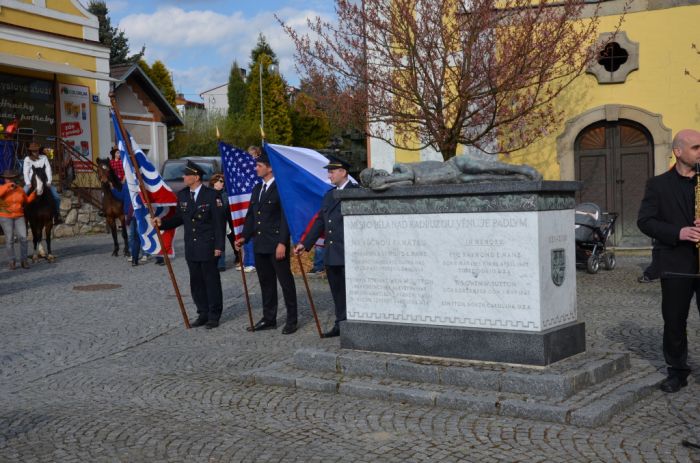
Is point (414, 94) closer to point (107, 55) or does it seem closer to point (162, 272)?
point (162, 272)

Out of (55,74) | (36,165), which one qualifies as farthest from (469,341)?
(55,74)

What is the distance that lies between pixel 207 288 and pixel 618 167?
10.4 m

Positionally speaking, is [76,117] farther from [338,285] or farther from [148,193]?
[338,285]

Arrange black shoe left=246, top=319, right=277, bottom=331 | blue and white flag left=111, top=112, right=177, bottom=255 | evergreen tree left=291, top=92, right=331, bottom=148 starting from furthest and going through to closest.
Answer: evergreen tree left=291, top=92, right=331, bottom=148
blue and white flag left=111, top=112, right=177, bottom=255
black shoe left=246, top=319, right=277, bottom=331

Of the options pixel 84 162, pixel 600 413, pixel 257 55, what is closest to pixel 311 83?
pixel 600 413

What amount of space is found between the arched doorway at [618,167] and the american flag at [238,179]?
9.14 meters

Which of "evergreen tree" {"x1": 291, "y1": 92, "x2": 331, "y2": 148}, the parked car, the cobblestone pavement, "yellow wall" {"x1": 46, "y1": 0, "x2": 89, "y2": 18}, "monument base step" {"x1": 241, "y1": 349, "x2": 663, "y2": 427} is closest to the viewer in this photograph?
the cobblestone pavement

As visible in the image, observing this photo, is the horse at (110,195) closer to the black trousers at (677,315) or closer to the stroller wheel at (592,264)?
the stroller wheel at (592,264)

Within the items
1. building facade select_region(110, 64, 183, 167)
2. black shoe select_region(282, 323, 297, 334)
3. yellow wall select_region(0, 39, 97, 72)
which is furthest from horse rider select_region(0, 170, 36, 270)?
building facade select_region(110, 64, 183, 167)

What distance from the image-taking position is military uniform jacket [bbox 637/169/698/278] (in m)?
6.37

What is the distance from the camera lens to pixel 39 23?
87.7ft

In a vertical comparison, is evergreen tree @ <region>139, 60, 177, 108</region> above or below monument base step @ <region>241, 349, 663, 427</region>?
above

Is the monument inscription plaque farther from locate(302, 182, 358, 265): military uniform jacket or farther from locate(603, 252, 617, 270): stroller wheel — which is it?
locate(603, 252, 617, 270): stroller wheel

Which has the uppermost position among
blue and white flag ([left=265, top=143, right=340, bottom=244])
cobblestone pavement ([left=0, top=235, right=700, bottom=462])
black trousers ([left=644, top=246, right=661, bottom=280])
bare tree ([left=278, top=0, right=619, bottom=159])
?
bare tree ([left=278, top=0, right=619, bottom=159])
